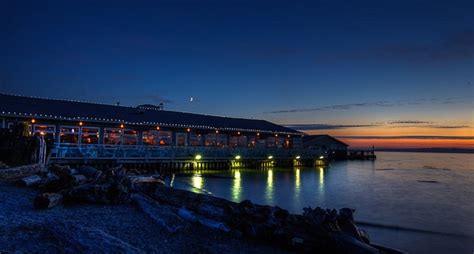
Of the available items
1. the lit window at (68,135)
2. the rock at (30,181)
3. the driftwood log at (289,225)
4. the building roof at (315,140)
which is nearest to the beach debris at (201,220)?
the driftwood log at (289,225)

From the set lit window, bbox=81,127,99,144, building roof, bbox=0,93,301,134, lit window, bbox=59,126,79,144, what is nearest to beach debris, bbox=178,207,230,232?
building roof, bbox=0,93,301,134

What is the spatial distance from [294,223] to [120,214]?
4.77 meters

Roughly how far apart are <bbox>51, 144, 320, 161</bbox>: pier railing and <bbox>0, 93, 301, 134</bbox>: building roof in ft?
10.1

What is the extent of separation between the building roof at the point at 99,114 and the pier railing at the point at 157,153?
306 centimetres

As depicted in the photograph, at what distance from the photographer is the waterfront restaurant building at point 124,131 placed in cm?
2852

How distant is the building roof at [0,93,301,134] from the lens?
2927 cm

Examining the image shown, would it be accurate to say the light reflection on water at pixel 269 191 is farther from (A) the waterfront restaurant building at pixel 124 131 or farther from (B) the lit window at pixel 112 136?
(B) the lit window at pixel 112 136

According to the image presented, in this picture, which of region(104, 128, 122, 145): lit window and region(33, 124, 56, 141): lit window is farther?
region(104, 128, 122, 145): lit window

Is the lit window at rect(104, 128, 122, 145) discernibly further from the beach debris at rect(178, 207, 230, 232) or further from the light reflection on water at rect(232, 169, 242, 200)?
the beach debris at rect(178, 207, 230, 232)

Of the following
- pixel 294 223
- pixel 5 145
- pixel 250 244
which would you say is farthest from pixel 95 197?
pixel 5 145

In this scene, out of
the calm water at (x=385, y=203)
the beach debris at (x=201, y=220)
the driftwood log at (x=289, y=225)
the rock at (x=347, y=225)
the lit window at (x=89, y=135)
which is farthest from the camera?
the lit window at (x=89, y=135)

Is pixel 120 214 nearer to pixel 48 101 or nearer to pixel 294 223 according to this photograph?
pixel 294 223

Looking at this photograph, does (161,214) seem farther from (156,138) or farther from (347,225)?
(156,138)

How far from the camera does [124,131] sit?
3491cm
